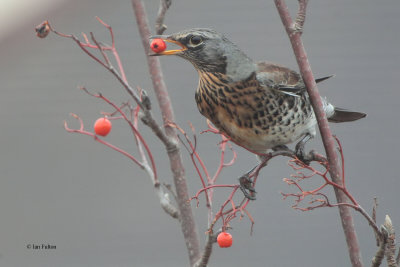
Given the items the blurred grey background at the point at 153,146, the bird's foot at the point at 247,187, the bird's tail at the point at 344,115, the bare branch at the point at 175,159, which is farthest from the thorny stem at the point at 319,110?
the blurred grey background at the point at 153,146

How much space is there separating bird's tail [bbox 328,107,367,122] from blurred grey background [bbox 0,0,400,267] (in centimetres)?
138

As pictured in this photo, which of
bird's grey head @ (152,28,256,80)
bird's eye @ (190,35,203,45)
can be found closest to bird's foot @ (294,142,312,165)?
bird's grey head @ (152,28,256,80)

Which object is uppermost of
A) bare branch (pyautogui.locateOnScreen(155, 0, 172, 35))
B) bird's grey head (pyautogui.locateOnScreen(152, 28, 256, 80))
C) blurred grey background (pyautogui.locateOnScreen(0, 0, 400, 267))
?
bare branch (pyautogui.locateOnScreen(155, 0, 172, 35))

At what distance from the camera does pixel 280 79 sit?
2.06 metres

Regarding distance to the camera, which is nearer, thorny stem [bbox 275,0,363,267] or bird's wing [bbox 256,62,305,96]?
thorny stem [bbox 275,0,363,267]

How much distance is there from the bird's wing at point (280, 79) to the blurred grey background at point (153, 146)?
5.81 ft

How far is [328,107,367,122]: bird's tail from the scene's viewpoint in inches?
93.6

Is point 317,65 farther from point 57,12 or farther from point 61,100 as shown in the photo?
point 57,12

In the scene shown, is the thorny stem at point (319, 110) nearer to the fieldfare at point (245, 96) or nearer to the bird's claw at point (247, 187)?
the bird's claw at point (247, 187)

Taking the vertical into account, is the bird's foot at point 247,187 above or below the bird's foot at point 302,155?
below

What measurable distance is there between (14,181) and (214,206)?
143 centimetres

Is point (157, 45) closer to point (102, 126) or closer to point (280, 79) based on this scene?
point (102, 126)

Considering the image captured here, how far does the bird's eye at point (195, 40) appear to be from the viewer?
6.53 feet

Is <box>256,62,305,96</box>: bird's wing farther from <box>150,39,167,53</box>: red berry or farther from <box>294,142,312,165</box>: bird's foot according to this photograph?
<box>150,39,167,53</box>: red berry
